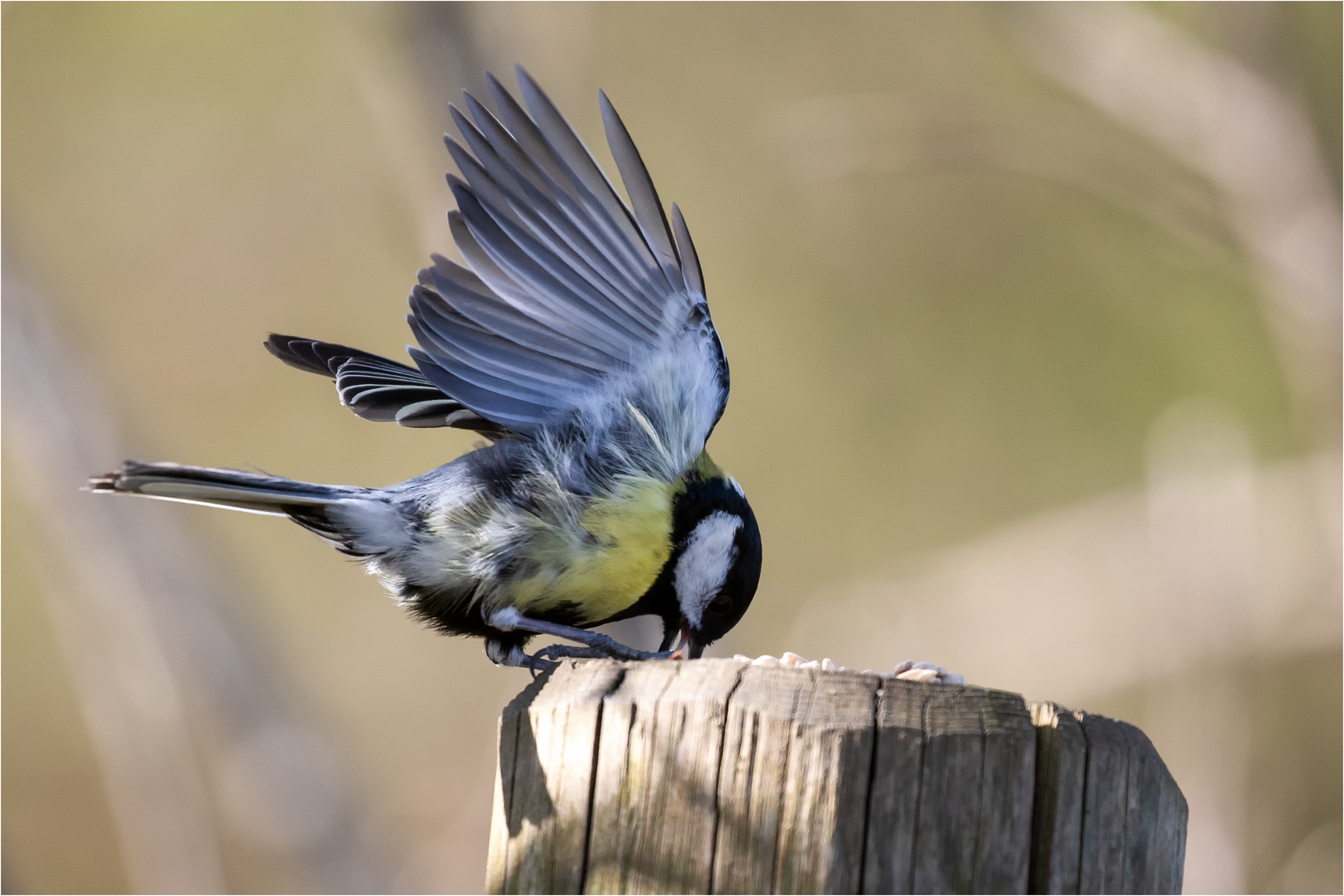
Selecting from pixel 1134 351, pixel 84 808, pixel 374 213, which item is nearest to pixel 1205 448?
pixel 1134 351

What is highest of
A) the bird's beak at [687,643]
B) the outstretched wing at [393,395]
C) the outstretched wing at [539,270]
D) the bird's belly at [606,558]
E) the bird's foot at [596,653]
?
the outstretched wing at [539,270]

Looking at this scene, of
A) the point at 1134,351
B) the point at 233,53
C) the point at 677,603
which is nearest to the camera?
the point at 677,603

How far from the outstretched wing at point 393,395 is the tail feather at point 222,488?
0.19 meters

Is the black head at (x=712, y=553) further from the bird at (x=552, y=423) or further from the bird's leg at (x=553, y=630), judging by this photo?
the bird's leg at (x=553, y=630)

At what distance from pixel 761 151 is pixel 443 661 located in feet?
12.4

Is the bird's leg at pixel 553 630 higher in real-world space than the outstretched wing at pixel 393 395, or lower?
lower

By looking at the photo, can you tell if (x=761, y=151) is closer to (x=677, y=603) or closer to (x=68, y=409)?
(x=68, y=409)

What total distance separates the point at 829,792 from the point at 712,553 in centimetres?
118

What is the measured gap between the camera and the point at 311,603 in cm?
752

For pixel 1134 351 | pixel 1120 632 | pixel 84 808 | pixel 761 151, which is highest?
pixel 761 151


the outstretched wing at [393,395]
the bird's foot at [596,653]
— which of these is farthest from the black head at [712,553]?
the outstretched wing at [393,395]

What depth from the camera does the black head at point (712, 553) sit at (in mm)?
2455

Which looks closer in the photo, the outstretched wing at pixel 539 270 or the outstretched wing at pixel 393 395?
the outstretched wing at pixel 539 270

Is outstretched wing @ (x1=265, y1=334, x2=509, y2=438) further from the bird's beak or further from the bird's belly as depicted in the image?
the bird's beak
